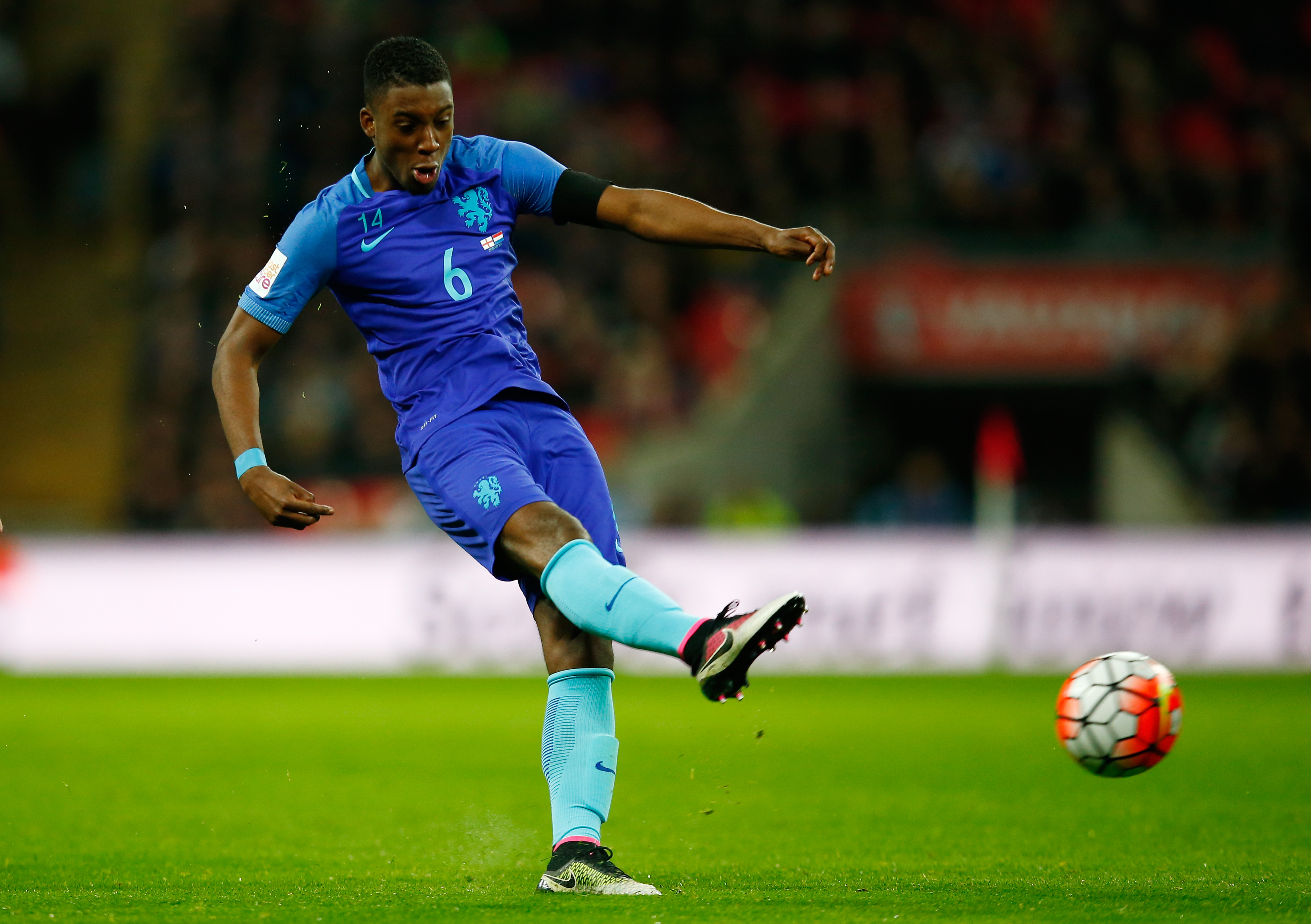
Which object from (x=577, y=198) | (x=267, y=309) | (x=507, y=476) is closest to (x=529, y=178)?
(x=577, y=198)

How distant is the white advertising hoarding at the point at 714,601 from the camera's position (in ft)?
43.2

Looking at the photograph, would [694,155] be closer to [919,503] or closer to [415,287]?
[919,503]

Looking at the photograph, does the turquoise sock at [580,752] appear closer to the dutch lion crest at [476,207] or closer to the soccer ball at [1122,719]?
the dutch lion crest at [476,207]

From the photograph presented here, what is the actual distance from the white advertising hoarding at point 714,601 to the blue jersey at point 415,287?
8.61 meters

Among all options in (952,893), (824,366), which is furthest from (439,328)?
(824,366)

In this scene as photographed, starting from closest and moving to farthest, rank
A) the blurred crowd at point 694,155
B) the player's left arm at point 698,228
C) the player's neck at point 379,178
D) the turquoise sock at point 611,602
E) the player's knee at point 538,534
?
1. the turquoise sock at point 611,602
2. the player's knee at point 538,534
3. the player's left arm at point 698,228
4. the player's neck at point 379,178
5. the blurred crowd at point 694,155

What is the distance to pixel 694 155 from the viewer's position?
17453mm

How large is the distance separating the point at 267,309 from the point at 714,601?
9224mm

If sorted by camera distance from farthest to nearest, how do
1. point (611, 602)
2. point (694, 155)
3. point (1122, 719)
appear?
point (694, 155) → point (1122, 719) → point (611, 602)

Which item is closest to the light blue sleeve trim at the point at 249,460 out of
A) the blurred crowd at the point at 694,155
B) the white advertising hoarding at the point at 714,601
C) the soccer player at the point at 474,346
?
the soccer player at the point at 474,346

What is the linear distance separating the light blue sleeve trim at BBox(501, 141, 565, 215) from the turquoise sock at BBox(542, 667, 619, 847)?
1325mm

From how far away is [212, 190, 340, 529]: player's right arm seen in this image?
442 centimetres

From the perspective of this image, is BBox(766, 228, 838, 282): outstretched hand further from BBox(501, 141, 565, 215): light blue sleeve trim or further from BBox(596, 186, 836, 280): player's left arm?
BBox(501, 141, 565, 215): light blue sleeve trim

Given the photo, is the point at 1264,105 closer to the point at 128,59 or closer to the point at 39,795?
the point at 128,59
